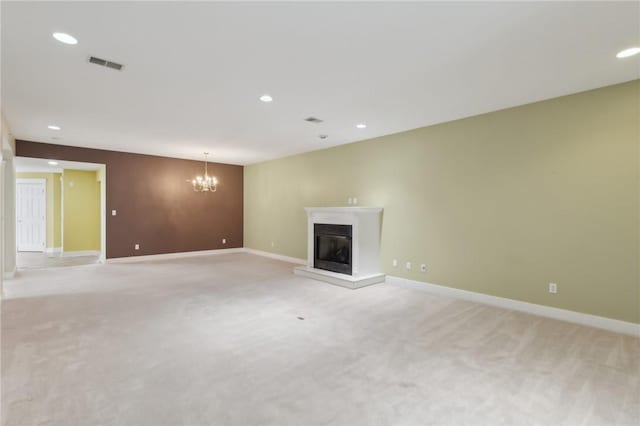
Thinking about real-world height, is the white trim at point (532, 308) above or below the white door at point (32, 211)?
below

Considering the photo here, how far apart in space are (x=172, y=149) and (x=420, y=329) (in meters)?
6.58

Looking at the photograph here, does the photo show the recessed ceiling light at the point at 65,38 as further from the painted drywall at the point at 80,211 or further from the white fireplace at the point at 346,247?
the painted drywall at the point at 80,211

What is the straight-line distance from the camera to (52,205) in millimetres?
9359

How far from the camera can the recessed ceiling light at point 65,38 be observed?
250 cm

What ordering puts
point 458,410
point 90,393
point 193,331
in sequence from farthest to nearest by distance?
point 193,331 < point 90,393 < point 458,410

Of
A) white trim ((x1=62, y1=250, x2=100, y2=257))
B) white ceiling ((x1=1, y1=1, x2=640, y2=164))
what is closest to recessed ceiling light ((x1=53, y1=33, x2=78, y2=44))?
white ceiling ((x1=1, y1=1, x2=640, y2=164))

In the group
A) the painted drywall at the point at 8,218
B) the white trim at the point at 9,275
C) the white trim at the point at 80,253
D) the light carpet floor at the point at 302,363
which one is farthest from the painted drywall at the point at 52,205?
the light carpet floor at the point at 302,363

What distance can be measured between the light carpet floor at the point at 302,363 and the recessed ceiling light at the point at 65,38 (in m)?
2.73

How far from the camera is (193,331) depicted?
3.30 metres

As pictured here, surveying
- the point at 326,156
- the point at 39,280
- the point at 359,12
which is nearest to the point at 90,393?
the point at 359,12

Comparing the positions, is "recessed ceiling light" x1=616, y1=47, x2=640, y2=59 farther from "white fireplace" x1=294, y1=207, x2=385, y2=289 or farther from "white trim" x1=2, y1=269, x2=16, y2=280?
"white trim" x1=2, y1=269, x2=16, y2=280

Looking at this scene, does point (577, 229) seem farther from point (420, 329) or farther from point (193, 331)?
point (193, 331)

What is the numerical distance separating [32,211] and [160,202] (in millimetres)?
4808

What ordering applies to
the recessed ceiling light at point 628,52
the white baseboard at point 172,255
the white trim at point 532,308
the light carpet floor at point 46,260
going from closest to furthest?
1. the recessed ceiling light at point 628,52
2. the white trim at point 532,308
3. the light carpet floor at point 46,260
4. the white baseboard at point 172,255
